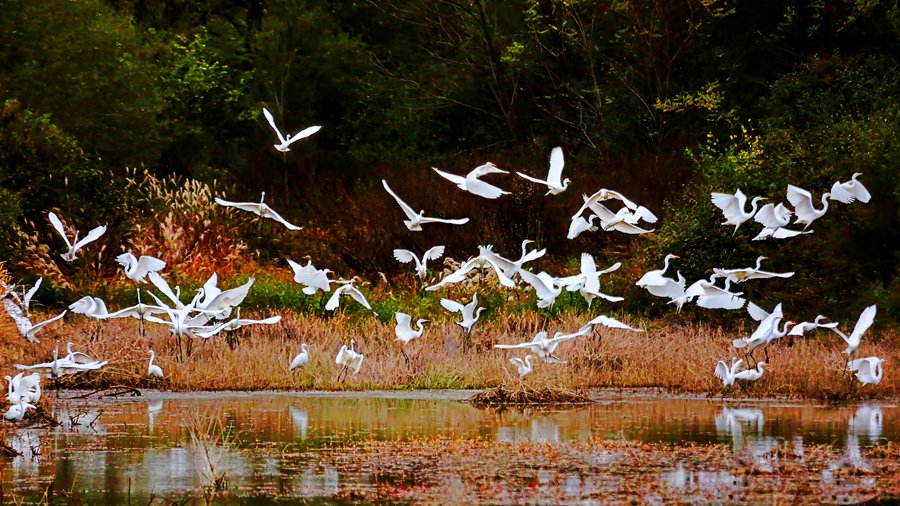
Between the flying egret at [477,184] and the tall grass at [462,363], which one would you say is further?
the tall grass at [462,363]

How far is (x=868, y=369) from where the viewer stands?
45.8ft

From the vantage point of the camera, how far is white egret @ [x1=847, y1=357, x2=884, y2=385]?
546 inches

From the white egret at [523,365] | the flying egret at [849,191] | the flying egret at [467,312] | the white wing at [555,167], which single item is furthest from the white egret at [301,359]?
the flying egret at [849,191]

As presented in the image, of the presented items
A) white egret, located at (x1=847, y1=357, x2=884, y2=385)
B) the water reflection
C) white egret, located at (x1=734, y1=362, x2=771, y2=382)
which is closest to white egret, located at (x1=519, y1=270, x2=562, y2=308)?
the water reflection

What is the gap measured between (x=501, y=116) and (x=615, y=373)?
53.9ft

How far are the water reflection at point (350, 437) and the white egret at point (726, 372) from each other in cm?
26

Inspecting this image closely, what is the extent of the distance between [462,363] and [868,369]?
4344mm

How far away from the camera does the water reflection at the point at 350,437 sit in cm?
965

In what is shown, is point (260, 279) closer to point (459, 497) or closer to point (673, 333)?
point (673, 333)

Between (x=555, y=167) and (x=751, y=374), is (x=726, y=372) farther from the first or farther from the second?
(x=555, y=167)

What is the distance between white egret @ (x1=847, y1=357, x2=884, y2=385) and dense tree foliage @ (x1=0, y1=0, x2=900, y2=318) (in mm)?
3410

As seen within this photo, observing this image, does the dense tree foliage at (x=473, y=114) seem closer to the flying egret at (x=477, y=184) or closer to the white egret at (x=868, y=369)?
the white egret at (x=868, y=369)

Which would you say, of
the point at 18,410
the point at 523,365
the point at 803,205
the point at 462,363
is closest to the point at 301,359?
the point at 462,363

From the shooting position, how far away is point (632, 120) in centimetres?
3100
